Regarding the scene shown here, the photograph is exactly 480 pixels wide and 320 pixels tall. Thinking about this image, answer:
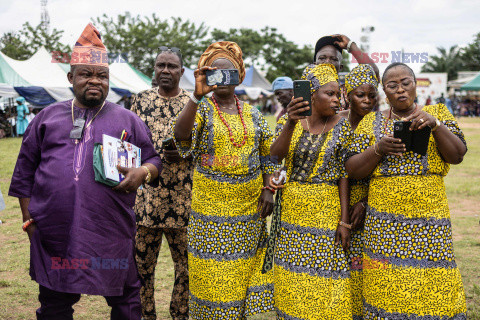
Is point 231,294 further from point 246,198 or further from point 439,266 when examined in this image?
point 439,266

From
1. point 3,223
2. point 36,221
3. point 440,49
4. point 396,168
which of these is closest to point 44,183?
point 36,221

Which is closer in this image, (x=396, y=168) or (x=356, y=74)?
(x=396, y=168)

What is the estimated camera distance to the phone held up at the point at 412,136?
271cm

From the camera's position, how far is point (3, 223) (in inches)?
299

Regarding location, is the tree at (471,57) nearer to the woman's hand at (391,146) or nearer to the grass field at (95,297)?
the grass field at (95,297)

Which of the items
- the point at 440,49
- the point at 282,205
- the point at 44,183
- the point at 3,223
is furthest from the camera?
the point at 440,49

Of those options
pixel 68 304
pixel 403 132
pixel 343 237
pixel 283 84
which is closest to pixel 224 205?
pixel 343 237

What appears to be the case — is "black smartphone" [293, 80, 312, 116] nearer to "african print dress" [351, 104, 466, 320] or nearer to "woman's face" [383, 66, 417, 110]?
"woman's face" [383, 66, 417, 110]

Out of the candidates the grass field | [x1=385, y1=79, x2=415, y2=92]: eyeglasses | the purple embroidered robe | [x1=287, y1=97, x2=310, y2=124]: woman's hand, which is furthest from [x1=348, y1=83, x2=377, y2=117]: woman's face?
the grass field

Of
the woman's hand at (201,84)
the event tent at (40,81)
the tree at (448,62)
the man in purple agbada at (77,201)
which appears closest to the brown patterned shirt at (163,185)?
the man in purple agbada at (77,201)

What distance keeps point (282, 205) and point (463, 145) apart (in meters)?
1.25

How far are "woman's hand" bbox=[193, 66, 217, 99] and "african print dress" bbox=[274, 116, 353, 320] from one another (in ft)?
1.99

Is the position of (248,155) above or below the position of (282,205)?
above

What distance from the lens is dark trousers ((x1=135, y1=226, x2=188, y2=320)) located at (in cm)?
388
